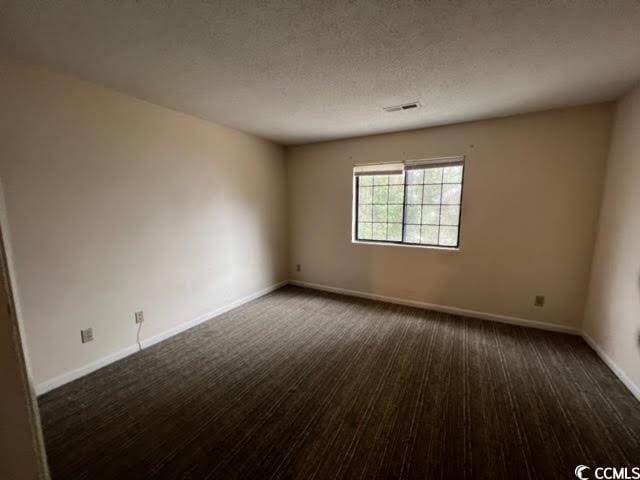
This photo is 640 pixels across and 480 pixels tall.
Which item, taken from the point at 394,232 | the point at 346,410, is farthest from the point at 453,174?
the point at 346,410

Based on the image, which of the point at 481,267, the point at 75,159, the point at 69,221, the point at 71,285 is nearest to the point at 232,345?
the point at 71,285

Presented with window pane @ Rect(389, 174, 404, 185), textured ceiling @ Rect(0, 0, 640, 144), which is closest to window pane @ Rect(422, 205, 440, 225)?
window pane @ Rect(389, 174, 404, 185)

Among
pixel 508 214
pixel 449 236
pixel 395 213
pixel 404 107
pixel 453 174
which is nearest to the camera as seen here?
pixel 404 107

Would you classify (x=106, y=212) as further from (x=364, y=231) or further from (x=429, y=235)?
(x=429, y=235)

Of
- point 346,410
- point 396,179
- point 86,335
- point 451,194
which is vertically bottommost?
point 346,410

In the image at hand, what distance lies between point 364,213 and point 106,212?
2.96 m

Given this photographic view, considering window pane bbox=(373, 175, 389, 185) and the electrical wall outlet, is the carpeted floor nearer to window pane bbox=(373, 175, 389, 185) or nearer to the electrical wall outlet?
the electrical wall outlet

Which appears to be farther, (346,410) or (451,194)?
(451,194)

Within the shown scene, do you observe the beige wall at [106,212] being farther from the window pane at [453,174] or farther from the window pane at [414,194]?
the window pane at [453,174]

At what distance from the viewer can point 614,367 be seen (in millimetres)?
2145

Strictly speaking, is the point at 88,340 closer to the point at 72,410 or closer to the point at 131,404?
the point at 72,410

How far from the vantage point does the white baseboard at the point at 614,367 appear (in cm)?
189

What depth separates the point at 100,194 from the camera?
2.17m

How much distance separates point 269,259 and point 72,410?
8.68 feet
